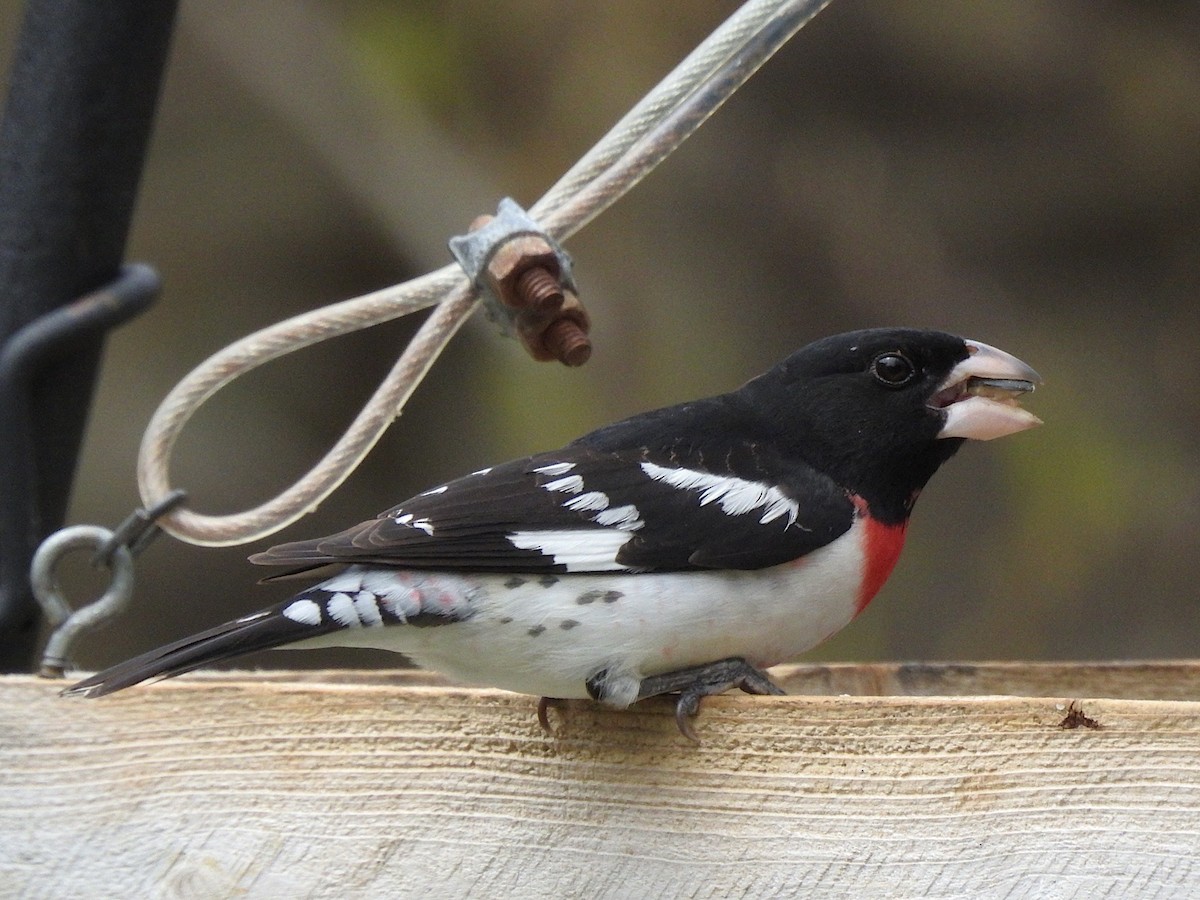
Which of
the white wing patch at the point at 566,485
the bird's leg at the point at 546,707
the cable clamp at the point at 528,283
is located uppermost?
the cable clamp at the point at 528,283

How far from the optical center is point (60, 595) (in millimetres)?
1882

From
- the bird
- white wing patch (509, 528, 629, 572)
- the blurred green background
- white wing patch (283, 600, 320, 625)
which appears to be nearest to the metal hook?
the bird

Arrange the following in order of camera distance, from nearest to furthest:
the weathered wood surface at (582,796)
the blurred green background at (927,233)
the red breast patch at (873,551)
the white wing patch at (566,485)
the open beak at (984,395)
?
the weathered wood surface at (582,796) < the white wing patch at (566,485) < the red breast patch at (873,551) < the open beak at (984,395) < the blurred green background at (927,233)

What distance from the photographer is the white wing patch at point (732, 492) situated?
71.9 inches

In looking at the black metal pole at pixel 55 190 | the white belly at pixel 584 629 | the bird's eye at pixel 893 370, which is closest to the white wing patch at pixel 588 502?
the white belly at pixel 584 629

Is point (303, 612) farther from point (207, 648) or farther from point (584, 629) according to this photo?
point (584, 629)

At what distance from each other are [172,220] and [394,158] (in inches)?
33.7

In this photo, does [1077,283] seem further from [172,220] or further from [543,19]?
[172,220]

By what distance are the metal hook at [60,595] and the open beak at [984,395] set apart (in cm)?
117

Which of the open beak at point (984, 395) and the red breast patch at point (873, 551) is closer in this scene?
the red breast patch at point (873, 551)

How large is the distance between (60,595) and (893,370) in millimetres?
1204

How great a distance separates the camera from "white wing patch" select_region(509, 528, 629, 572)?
5.65ft

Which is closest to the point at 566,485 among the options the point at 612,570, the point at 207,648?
the point at 612,570

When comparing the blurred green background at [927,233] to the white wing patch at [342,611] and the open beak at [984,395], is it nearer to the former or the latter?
the open beak at [984,395]
